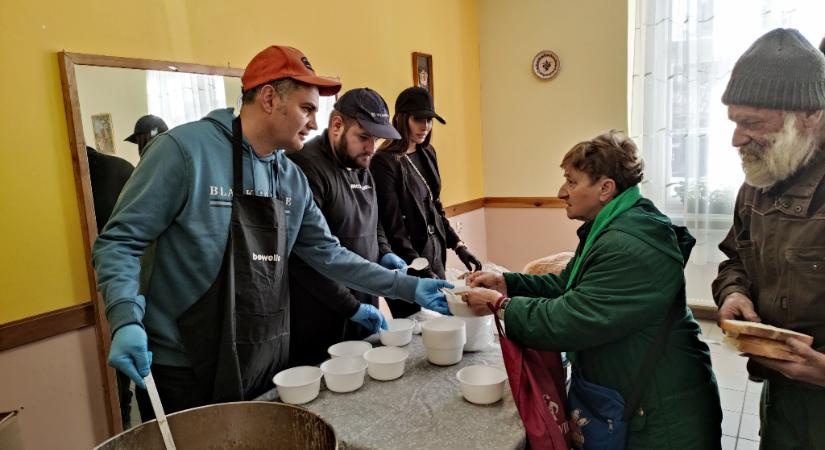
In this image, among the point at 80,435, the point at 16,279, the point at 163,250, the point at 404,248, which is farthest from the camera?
the point at 404,248

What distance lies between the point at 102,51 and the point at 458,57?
3096 millimetres

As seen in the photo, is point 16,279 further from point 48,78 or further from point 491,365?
point 491,365

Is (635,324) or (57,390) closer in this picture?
(635,324)

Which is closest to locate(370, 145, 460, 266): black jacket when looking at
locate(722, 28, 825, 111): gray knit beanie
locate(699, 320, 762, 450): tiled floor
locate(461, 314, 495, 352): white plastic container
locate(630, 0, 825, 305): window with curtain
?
locate(461, 314, 495, 352): white plastic container

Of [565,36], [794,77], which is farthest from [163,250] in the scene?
[565,36]

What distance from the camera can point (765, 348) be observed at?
3.89ft

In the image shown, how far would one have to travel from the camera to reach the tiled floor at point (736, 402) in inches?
107

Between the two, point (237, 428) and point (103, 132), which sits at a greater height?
point (103, 132)

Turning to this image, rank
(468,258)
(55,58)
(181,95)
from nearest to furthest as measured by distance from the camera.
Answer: (55,58)
(181,95)
(468,258)

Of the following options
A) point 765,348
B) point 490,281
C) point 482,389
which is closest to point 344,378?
point 482,389

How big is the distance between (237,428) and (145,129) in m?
1.54

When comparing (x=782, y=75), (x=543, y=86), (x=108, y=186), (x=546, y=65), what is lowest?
(x=108, y=186)

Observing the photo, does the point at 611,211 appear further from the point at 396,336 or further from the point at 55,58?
the point at 55,58

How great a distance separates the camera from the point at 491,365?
1608 millimetres
